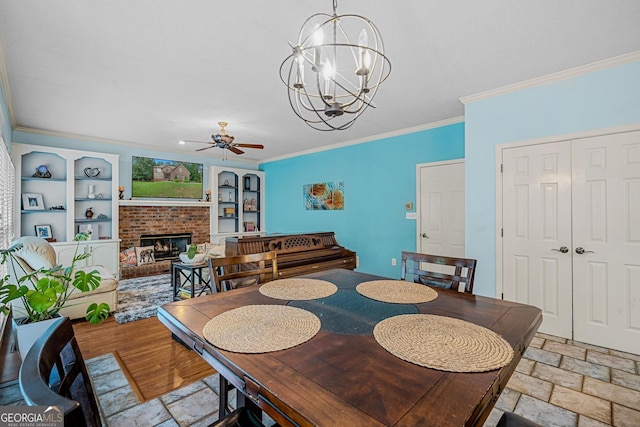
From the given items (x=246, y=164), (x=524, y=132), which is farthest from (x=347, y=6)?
(x=246, y=164)

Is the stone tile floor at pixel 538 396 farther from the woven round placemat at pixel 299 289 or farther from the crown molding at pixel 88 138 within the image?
the crown molding at pixel 88 138

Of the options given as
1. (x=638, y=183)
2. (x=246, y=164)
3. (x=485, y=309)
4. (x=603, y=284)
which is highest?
(x=246, y=164)

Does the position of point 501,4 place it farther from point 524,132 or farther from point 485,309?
point 485,309

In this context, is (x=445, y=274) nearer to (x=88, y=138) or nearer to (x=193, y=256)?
(x=193, y=256)

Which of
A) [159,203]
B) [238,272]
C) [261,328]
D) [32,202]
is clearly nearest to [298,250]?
[238,272]

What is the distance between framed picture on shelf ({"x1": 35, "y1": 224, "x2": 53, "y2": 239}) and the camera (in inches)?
183

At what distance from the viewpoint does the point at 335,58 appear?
1737mm

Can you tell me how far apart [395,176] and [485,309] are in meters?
3.42

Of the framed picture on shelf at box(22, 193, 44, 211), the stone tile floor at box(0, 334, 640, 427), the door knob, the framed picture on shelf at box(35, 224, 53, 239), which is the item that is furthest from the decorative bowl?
the door knob

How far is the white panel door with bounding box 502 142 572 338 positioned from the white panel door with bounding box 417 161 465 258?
2.98ft

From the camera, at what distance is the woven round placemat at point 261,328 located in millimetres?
1041

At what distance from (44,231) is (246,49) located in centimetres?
469

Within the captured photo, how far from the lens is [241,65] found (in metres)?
2.58

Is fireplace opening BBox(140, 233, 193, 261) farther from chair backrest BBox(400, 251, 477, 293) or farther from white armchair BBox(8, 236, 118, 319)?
chair backrest BBox(400, 251, 477, 293)
